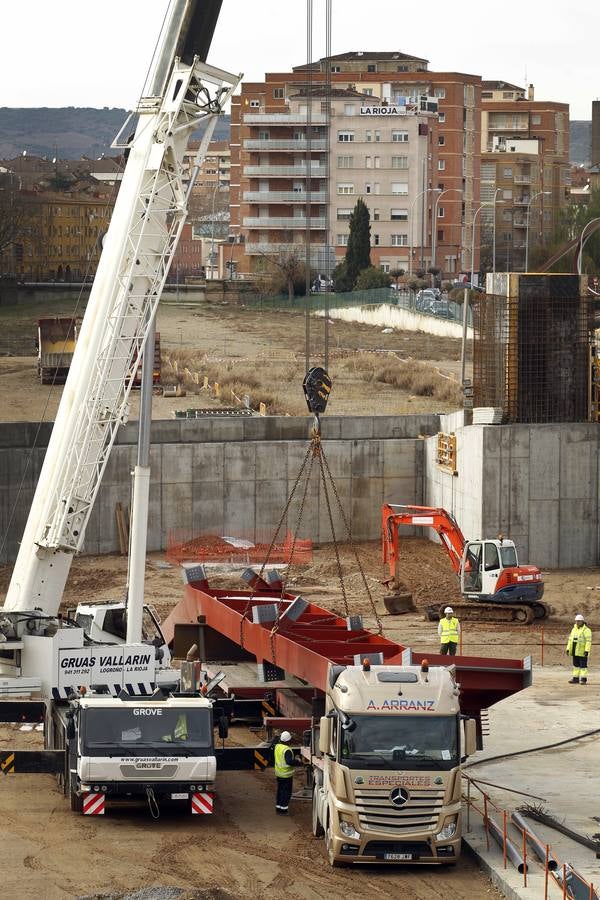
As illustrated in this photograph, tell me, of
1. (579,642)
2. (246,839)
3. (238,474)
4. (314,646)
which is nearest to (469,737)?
(246,839)

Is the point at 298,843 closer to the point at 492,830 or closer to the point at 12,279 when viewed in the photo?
the point at 492,830

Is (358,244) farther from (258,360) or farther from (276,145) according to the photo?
(258,360)

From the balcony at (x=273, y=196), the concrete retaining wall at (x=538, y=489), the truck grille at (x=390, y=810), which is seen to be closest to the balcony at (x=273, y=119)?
the balcony at (x=273, y=196)

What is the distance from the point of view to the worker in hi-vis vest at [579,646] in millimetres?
29297

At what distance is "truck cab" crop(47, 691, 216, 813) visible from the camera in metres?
19.9

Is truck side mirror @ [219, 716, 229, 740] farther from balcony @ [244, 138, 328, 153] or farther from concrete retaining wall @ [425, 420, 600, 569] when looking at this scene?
balcony @ [244, 138, 328, 153]

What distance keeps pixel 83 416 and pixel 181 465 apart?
21.2 meters

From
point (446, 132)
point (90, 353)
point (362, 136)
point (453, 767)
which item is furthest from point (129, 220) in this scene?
point (446, 132)

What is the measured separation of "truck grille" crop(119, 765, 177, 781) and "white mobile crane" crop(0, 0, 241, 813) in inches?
94.6

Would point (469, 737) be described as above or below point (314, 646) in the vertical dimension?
above

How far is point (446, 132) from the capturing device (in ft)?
463

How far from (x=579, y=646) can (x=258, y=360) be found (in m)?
47.3

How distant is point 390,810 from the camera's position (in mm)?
18328

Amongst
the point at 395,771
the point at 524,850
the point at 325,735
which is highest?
the point at 325,735
